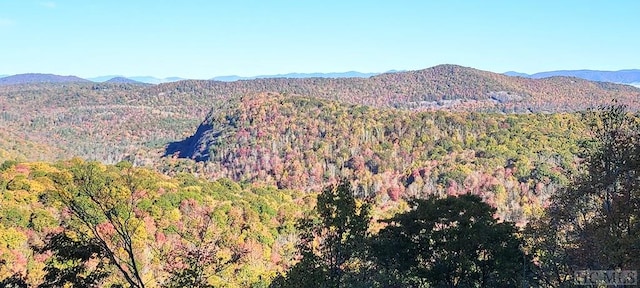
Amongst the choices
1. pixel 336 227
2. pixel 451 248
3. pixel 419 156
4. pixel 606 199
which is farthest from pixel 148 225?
pixel 419 156

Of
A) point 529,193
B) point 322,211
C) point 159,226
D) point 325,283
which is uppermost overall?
point 322,211

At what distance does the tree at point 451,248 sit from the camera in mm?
26406

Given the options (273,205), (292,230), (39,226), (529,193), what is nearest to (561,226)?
(39,226)

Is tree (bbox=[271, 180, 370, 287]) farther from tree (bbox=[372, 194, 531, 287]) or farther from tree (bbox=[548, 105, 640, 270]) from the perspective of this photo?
tree (bbox=[548, 105, 640, 270])

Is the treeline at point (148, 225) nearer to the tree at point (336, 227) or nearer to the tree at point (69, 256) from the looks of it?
the tree at point (69, 256)

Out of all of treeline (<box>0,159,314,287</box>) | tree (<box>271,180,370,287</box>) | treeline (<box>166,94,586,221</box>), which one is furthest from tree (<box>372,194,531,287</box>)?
treeline (<box>166,94,586,221</box>)

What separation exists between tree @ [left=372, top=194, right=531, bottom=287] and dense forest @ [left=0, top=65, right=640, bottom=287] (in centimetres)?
9

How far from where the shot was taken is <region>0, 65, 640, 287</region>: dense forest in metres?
17.9

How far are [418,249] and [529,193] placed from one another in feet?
398

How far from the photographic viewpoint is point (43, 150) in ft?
636

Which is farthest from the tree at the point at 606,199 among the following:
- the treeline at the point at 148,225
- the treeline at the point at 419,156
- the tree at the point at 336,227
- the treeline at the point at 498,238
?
the treeline at the point at 419,156

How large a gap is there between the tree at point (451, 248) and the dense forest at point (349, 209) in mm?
88

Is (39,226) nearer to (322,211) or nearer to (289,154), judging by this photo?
(322,211)

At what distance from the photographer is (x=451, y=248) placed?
26.4 m
